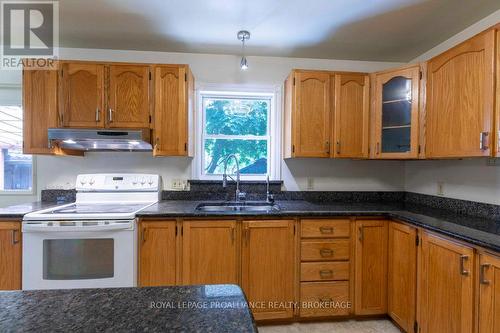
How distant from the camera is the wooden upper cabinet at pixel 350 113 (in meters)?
2.52

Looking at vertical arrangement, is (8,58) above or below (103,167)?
above

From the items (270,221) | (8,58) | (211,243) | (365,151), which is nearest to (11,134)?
(8,58)

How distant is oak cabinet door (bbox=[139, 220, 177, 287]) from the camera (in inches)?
81.6

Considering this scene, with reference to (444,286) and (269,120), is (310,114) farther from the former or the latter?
(444,286)

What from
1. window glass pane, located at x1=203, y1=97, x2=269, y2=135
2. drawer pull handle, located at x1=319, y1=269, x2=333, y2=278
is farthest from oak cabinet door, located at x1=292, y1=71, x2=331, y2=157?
drawer pull handle, located at x1=319, y1=269, x2=333, y2=278

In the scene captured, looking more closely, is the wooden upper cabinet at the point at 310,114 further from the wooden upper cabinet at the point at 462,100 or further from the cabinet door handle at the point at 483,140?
the cabinet door handle at the point at 483,140

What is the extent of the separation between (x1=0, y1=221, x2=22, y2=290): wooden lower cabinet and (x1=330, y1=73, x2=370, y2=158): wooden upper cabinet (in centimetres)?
266

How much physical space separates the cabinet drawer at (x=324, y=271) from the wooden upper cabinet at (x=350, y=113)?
99 centimetres

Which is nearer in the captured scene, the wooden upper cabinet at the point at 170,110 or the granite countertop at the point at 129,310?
the granite countertop at the point at 129,310

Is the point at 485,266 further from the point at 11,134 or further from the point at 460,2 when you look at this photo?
the point at 11,134

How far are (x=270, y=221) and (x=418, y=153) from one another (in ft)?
4.52

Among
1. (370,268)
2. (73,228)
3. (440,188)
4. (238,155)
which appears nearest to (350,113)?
(440,188)

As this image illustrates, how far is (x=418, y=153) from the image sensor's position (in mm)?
2248

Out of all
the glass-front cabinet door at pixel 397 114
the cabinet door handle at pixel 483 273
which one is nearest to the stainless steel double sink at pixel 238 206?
the glass-front cabinet door at pixel 397 114
